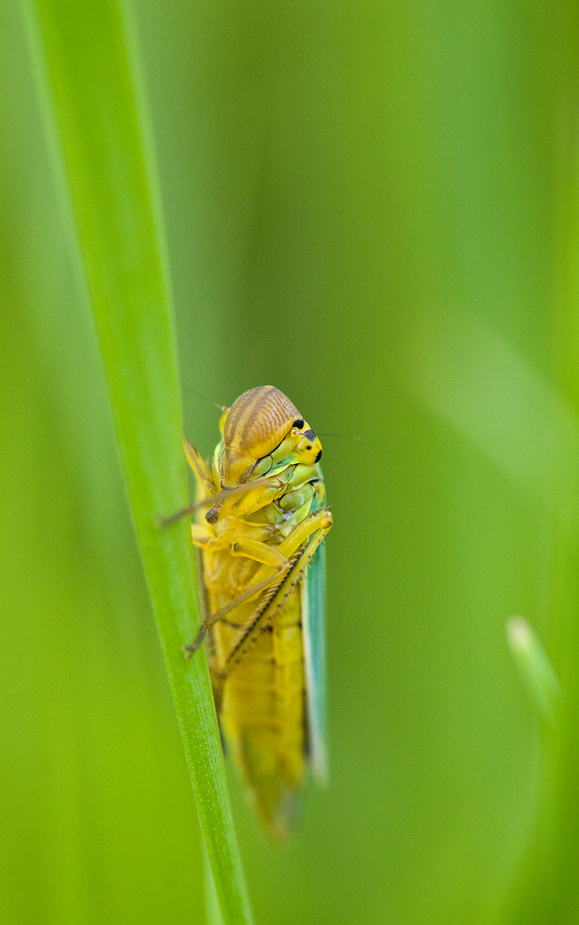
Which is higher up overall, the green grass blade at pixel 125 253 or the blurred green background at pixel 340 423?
the green grass blade at pixel 125 253

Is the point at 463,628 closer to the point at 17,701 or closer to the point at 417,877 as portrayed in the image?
the point at 417,877

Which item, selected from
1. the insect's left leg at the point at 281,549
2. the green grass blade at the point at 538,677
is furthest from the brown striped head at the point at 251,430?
the green grass blade at the point at 538,677

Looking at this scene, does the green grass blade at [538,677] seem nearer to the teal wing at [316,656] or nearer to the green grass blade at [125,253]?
the green grass blade at [125,253]

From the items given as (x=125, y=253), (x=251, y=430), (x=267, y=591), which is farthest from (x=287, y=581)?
(x=125, y=253)

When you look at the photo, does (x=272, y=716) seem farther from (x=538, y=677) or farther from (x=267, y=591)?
(x=538, y=677)

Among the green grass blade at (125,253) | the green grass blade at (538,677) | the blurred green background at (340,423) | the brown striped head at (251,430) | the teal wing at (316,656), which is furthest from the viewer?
the teal wing at (316,656)

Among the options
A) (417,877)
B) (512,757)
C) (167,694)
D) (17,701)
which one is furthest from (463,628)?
(17,701)
